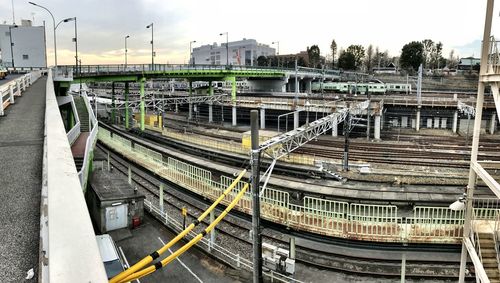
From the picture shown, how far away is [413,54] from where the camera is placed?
315 ft

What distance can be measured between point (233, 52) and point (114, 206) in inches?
6579

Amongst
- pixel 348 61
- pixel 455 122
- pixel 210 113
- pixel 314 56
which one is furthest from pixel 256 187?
pixel 314 56

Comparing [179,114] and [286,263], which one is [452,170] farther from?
[179,114]

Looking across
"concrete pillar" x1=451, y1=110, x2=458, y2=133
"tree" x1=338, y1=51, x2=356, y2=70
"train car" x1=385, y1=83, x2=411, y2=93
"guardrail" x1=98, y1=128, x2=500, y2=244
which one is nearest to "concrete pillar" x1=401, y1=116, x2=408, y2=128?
"concrete pillar" x1=451, y1=110, x2=458, y2=133

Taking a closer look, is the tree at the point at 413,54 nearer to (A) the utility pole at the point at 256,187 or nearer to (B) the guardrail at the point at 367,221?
(B) the guardrail at the point at 367,221

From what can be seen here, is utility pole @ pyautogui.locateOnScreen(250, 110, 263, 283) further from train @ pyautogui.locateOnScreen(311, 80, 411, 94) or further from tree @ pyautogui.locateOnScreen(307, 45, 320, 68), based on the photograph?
tree @ pyautogui.locateOnScreen(307, 45, 320, 68)

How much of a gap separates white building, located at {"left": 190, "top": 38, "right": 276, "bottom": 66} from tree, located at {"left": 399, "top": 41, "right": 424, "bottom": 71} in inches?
3025

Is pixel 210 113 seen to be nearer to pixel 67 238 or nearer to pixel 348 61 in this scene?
pixel 67 238

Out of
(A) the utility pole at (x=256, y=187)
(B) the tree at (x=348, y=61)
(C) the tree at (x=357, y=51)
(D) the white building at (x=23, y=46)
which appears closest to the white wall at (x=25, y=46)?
(D) the white building at (x=23, y=46)

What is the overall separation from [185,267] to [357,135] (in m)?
30.5

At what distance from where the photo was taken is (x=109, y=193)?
17.9 metres

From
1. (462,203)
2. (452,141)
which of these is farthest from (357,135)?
(462,203)

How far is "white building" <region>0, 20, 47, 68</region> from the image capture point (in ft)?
173

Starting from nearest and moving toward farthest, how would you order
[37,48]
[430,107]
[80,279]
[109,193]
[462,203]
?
[80,279] < [462,203] < [109,193] < [430,107] < [37,48]
